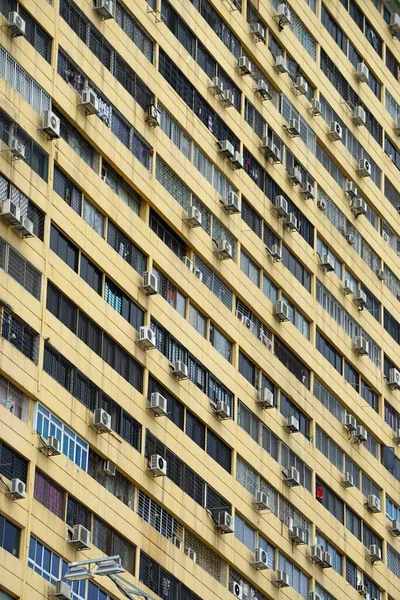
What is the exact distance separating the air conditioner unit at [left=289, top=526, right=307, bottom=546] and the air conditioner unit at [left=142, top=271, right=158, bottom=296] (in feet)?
34.2

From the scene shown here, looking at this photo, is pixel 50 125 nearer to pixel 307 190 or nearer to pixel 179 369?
pixel 179 369

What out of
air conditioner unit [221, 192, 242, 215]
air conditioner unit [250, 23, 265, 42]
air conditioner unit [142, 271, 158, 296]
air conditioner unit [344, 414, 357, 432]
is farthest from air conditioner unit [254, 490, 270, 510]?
air conditioner unit [250, 23, 265, 42]

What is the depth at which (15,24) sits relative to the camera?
2039 inches

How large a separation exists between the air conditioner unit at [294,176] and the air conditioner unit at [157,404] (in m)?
13.5

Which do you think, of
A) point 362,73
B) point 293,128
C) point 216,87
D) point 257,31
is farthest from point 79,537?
point 362,73

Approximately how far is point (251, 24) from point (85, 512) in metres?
21.0

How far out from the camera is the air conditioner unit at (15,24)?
170 ft

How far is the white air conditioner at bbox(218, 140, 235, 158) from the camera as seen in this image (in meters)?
61.9

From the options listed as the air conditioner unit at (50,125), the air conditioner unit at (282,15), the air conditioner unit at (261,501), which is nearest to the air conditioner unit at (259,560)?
the air conditioner unit at (261,501)

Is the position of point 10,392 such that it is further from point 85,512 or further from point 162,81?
point 162,81

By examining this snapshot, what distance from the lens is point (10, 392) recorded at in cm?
4966

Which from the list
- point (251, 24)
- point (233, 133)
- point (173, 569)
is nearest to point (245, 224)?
point (233, 133)

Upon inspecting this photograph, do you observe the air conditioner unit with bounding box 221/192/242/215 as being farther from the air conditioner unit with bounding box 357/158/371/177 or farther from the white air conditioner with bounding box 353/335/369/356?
the air conditioner unit with bounding box 357/158/371/177

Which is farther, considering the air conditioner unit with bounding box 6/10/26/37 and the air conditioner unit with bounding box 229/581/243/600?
the air conditioner unit with bounding box 229/581/243/600
